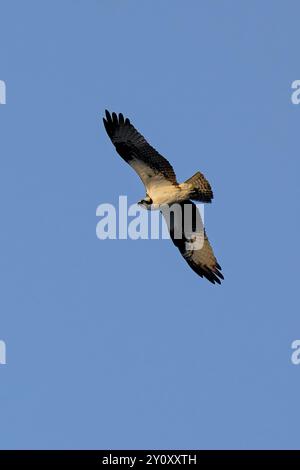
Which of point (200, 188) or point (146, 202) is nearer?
point (200, 188)

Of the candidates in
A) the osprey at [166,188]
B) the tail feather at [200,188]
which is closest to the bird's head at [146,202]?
the osprey at [166,188]

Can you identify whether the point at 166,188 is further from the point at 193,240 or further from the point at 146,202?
the point at 193,240

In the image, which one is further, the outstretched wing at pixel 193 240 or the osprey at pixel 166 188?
the outstretched wing at pixel 193 240

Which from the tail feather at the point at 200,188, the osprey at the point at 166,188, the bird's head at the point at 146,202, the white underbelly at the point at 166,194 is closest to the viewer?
the tail feather at the point at 200,188

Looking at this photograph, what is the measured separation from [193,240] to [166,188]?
1134 mm

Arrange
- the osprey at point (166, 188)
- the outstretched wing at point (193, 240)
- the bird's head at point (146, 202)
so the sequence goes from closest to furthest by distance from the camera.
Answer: the osprey at point (166, 188) → the bird's head at point (146, 202) → the outstretched wing at point (193, 240)

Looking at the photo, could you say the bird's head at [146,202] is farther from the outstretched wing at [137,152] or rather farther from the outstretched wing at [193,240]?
the outstretched wing at [193,240]

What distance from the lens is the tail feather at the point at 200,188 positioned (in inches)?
859

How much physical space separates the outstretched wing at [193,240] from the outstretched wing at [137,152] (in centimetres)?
65

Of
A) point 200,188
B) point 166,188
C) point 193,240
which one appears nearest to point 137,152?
point 166,188

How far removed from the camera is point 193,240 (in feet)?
75.6
